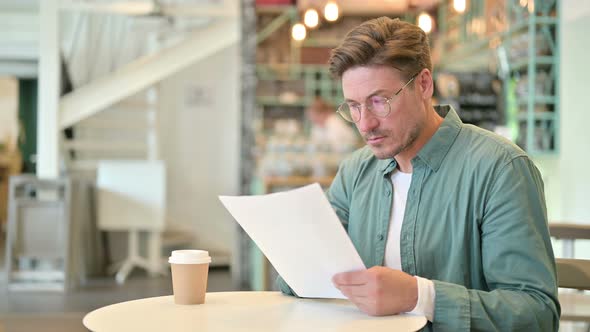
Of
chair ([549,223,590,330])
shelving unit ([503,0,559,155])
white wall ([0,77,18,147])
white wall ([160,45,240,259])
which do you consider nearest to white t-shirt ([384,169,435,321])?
chair ([549,223,590,330])

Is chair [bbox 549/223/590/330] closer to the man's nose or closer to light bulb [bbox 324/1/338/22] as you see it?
the man's nose

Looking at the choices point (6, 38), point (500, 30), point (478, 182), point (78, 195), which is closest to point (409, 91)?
point (478, 182)

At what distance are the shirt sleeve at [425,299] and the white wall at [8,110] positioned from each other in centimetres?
1565

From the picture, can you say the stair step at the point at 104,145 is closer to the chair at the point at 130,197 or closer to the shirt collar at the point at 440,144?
the chair at the point at 130,197

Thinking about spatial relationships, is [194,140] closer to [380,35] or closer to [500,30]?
[500,30]

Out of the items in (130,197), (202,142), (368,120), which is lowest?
(130,197)

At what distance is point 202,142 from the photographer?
34.0ft

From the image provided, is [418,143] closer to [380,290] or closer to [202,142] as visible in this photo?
[380,290]

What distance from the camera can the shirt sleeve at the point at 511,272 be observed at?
1.59 meters

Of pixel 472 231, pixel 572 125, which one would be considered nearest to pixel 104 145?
pixel 572 125

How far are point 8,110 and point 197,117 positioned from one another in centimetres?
793

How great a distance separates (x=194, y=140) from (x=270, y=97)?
1.33 meters

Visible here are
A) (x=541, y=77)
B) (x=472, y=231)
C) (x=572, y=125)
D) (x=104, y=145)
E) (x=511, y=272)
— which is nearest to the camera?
(x=511, y=272)

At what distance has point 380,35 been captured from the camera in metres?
1.75
